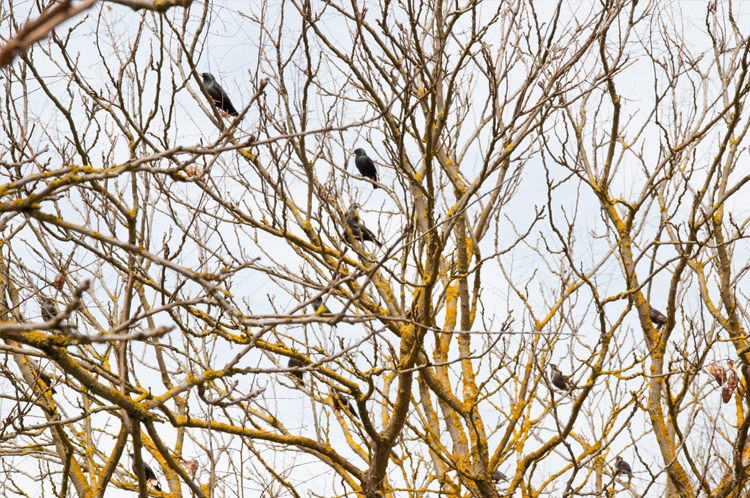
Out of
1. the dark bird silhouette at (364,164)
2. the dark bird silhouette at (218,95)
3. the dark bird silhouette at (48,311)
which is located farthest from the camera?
the dark bird silhouette at (364,164)

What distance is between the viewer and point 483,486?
372 centimetres

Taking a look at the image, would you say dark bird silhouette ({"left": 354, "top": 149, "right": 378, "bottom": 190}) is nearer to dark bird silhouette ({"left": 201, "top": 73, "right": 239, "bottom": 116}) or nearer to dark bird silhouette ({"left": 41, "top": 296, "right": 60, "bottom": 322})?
dark bird silhouette ({"left": 201, "top": 73, "right": 239, "bottom": 116})

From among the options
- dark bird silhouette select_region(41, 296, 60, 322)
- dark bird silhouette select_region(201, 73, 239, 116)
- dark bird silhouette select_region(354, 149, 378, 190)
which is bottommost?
dark bird silhouette select_region(41, 296, 60, 322)

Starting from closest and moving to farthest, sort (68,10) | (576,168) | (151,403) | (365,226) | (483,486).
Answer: (68,10) → (151,403) → (483,486) → (576,168) → (365,226)

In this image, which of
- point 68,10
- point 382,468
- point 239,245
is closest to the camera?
point 68,10

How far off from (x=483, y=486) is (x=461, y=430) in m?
0.63

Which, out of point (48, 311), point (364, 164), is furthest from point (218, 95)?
point (48, 311)

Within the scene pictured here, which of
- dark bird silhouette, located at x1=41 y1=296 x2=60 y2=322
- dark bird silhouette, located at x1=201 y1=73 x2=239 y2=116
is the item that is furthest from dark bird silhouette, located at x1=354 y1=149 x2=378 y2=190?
dark bird silhouette, located at x1=41 y1=296 x2=60 y2=322

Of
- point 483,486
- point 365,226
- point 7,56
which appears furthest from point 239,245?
point 7,56

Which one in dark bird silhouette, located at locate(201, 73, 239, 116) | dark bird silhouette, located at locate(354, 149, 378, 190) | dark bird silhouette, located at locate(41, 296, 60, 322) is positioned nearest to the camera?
dark bird silhouette, located at locate(41, 296, 60, 322)

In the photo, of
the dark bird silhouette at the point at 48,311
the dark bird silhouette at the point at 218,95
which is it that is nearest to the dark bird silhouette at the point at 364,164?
the dark bird silhouette at the point at 218,95

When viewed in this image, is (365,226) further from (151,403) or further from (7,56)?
(7,56)

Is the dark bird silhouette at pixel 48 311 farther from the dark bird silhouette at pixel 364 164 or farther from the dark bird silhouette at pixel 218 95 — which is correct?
the dark bird silhouette at pixel 364 164

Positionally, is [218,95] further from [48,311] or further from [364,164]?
[48,311]
